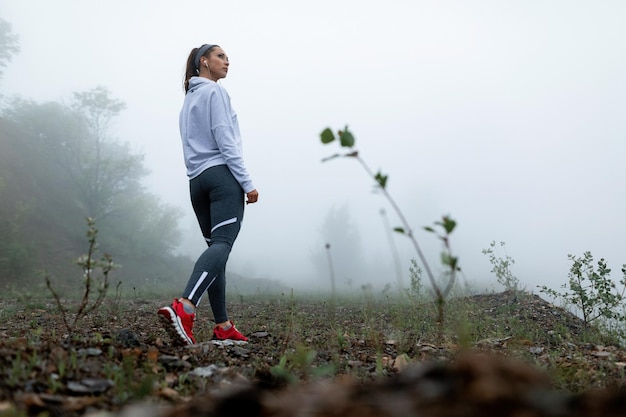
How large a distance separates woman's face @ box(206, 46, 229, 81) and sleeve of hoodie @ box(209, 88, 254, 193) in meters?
0.43

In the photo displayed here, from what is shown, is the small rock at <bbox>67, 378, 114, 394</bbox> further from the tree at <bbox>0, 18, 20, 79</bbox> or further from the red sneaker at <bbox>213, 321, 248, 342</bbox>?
the tree at <bbox>0, 18, 20, 79</bbox>

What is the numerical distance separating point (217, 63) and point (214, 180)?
1.45 metres

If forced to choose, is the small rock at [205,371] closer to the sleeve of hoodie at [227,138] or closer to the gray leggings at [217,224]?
the gray leggings at [217,224]

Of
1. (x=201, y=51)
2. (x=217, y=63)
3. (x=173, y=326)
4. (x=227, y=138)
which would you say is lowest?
(x=173, y=326)

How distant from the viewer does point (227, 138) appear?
455 cm

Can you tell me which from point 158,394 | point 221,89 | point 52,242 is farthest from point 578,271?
point 52,242

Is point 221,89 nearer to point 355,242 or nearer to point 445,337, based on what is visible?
point 445,337

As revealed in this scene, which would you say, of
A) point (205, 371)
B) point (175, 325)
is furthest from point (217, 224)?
point (205, 371)

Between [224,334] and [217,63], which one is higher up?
[217,63]

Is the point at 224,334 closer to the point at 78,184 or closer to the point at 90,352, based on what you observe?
the point at 90,352

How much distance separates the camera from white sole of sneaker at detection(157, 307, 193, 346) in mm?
3781

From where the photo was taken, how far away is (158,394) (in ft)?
7.36

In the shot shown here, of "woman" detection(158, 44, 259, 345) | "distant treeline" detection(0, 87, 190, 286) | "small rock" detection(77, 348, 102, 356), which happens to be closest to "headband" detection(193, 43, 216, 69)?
"woman" detection(158, 44, 259, 345)

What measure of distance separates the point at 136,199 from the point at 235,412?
44.7 metres
